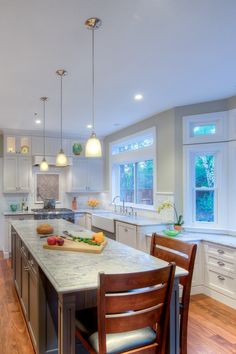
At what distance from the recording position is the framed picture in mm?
6559

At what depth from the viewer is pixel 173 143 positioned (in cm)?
448

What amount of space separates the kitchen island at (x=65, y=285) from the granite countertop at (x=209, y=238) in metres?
1.43

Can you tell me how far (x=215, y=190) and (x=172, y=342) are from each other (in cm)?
286

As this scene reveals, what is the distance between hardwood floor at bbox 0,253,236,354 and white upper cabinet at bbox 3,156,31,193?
2.72m

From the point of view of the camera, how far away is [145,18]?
2.13 metres

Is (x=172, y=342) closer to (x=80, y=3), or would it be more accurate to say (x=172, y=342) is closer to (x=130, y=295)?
(x=130, y=295)

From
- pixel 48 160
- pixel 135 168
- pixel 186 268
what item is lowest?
pixel 186 268

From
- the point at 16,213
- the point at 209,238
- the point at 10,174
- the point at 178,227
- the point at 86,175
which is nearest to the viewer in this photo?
the point at 209,238

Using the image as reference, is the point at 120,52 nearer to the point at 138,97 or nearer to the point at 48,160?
the point at 138,97

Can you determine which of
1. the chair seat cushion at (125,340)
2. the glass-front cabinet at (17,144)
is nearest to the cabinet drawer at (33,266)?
the chair seat cushion at (125,340)

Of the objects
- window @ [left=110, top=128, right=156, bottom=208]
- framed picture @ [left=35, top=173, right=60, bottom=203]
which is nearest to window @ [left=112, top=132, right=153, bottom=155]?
window @ [left=110, top=128, right=156, bottom=208]

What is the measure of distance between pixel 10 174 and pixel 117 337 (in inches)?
203

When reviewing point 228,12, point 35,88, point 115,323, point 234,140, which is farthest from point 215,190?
point 115,323

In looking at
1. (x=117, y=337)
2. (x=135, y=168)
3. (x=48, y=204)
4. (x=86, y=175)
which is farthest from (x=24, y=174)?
(x=117, y=337)
